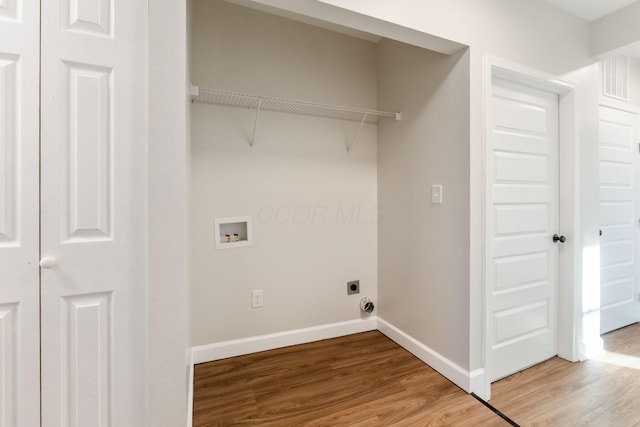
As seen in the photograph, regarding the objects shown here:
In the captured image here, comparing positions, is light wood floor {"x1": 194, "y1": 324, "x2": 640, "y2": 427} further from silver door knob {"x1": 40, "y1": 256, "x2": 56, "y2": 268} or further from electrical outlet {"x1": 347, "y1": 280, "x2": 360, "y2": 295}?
silver door knob {"x1": 40, "y1": 256, "x2": 56, "y2": 268}

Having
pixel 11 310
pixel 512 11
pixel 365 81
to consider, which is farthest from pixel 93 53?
pixel 512 11

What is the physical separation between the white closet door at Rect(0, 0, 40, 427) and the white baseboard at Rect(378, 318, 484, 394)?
206cm

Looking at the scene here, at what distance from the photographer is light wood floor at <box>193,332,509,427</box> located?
4.91ft

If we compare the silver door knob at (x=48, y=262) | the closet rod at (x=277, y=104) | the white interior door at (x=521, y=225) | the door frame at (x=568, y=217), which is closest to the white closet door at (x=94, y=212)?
the silver door knob at (x=48, y=262)

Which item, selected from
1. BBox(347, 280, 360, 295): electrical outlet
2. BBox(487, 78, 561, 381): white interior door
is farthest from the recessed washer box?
BBox(487, 78, 561, 381): white interior door

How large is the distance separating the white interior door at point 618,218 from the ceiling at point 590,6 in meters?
0.79

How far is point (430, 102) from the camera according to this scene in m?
1.94

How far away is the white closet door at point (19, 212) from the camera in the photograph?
3.09ft

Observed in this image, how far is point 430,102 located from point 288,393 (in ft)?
6.96

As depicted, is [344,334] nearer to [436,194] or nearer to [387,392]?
[387,392]

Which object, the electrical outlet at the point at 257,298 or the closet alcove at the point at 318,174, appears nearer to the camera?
the closet alcove at the point at 318,174

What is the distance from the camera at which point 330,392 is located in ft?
5.58

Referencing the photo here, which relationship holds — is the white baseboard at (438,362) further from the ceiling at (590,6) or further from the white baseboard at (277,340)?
the ceiling at (590,6)

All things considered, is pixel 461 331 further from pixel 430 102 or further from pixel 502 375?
pixel 430 102
